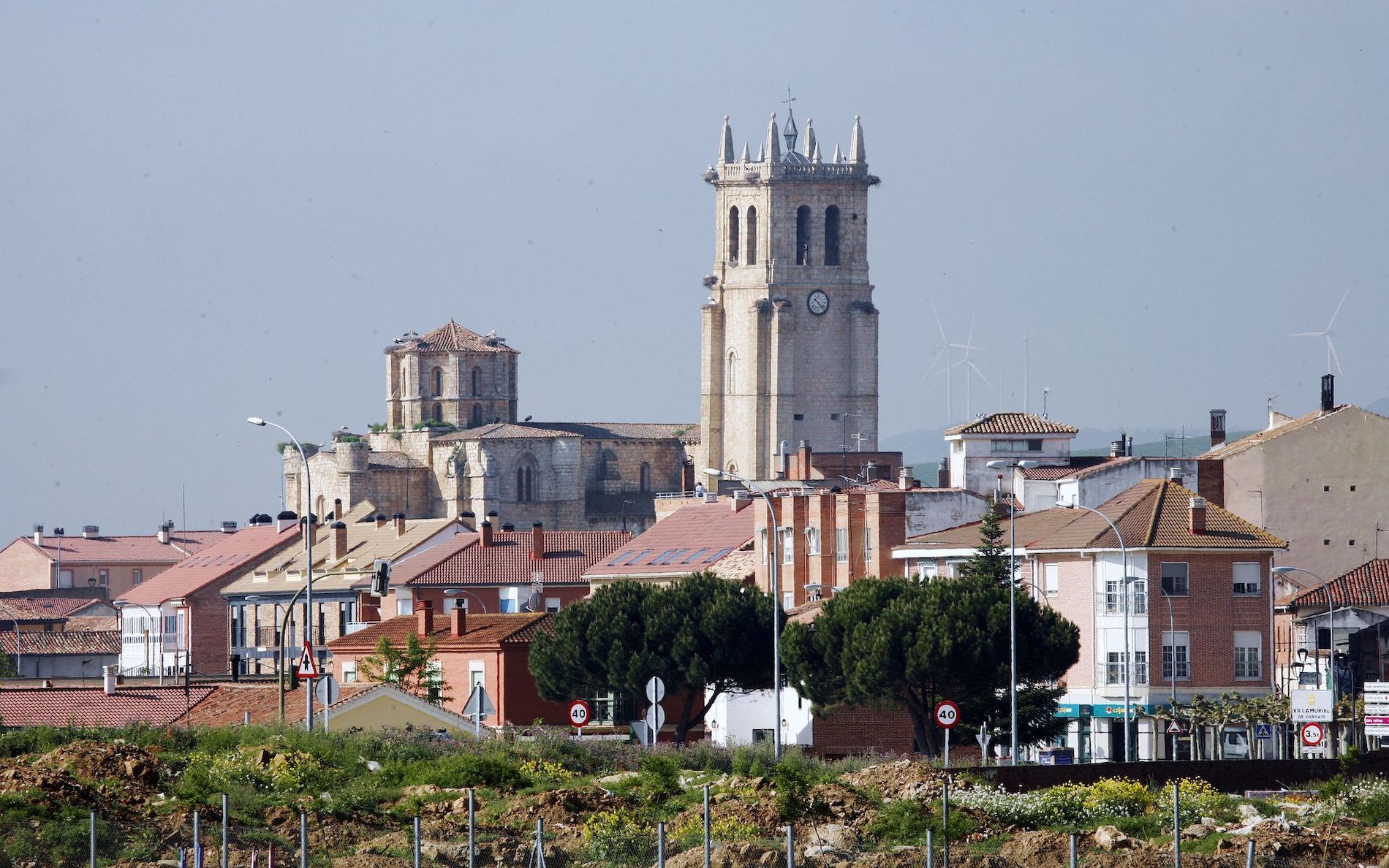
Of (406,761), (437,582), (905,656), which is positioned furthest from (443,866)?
(437,582)

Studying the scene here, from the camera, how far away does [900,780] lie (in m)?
36.2

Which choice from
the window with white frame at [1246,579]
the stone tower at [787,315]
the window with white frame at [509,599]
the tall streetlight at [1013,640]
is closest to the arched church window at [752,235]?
the stone tower at [787,315]

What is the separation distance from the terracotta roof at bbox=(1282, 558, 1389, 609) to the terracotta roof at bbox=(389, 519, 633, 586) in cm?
2467

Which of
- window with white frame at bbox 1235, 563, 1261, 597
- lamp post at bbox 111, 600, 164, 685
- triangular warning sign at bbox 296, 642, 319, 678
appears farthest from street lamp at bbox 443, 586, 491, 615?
triangular warning sign at bbox 296, 642, 319, 678

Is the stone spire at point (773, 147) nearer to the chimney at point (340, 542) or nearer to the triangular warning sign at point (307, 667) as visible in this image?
the chimney at point (340, 542)

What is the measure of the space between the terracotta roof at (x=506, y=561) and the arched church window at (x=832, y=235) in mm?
60062

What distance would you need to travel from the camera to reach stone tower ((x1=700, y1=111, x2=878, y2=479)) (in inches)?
5920

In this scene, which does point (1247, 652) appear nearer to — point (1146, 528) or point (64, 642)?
point (1146, 528)

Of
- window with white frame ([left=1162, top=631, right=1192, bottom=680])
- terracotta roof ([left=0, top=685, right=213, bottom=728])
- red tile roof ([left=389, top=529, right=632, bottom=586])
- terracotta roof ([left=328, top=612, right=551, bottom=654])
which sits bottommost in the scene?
terracotta roof ([left=0, top=685, right=213, bottom=728])

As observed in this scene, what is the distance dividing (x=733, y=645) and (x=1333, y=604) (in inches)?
716

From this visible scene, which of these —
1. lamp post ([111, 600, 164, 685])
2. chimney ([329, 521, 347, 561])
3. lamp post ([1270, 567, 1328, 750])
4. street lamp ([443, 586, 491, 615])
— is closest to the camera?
lamp post ([1270, 567, 1328, 750])

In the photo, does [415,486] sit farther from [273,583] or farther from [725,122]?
[273,583]

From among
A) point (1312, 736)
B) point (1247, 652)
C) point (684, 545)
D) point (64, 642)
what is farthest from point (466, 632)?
point (64, 642)

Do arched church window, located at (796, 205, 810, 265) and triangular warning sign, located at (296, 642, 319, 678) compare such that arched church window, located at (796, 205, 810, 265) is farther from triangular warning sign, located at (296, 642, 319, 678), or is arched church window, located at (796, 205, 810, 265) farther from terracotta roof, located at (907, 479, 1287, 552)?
triangular warning sign, located at (296, 642, 319, 678)
